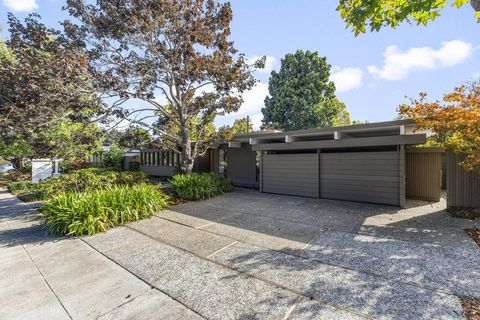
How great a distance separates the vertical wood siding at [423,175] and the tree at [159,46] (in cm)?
745

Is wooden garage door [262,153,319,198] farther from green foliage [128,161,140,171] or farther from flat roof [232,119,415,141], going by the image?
green foliage [128,161,140,171]

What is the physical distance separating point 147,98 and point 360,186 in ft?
30.4

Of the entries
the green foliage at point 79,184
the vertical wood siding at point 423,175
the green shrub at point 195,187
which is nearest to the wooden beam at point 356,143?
the vertical wood siding at point 423,175

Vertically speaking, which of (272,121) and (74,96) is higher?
(272,121)

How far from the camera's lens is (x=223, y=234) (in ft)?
18.1

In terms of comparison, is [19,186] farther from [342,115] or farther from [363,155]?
[342,115]

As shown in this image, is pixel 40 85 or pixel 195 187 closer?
pixel 40 85

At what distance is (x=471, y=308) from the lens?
2.76 m

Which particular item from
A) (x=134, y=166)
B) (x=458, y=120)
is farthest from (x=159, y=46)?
(x=134, y=166)

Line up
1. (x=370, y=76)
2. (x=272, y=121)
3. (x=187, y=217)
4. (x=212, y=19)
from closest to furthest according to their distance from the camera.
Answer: (x=187, y=217) → (x=212, y=19) → (x=370, y=76) → (x=272, y=121)

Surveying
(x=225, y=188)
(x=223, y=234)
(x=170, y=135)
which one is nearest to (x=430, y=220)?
(x=223, y=234)

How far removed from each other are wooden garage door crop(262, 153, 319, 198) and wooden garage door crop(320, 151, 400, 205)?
1.25 feet

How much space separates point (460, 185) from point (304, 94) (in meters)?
18.3

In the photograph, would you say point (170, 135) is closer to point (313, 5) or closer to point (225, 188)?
point (225, 188)
